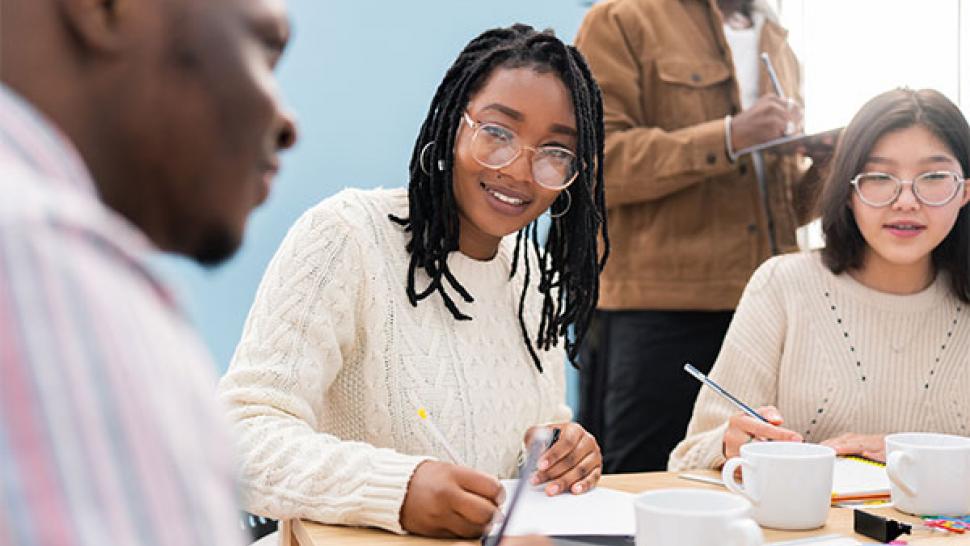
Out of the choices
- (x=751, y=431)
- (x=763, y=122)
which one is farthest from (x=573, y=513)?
(x=763, y=122)

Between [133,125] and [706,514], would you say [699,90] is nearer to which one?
[706,514]

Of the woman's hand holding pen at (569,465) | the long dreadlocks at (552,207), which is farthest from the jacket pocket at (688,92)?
the woman's hand holding pen at (569,465)

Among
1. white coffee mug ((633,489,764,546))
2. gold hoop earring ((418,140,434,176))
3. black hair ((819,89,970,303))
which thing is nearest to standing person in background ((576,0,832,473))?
black hair ((819,89,970,303))

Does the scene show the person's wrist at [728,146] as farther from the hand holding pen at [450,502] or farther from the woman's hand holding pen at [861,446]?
the hand holding pen at [450,502]

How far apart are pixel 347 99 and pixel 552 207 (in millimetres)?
1295

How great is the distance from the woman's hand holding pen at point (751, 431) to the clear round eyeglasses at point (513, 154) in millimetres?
380

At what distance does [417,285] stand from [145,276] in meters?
1.01

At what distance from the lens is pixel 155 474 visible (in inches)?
12.1

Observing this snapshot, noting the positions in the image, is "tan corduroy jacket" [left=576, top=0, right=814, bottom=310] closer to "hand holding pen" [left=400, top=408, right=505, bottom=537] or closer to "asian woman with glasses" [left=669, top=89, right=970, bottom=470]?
"asian woman with glasses" [left=669, top=89, right=970, bottom=470]

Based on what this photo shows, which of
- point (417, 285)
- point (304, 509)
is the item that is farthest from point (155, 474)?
point (417, 285)

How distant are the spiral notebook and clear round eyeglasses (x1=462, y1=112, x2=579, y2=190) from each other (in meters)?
0.49

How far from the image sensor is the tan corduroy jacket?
2078mm

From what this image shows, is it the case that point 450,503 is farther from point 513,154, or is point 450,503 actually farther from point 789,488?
point 513,154

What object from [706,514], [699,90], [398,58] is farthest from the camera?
[398,58]
